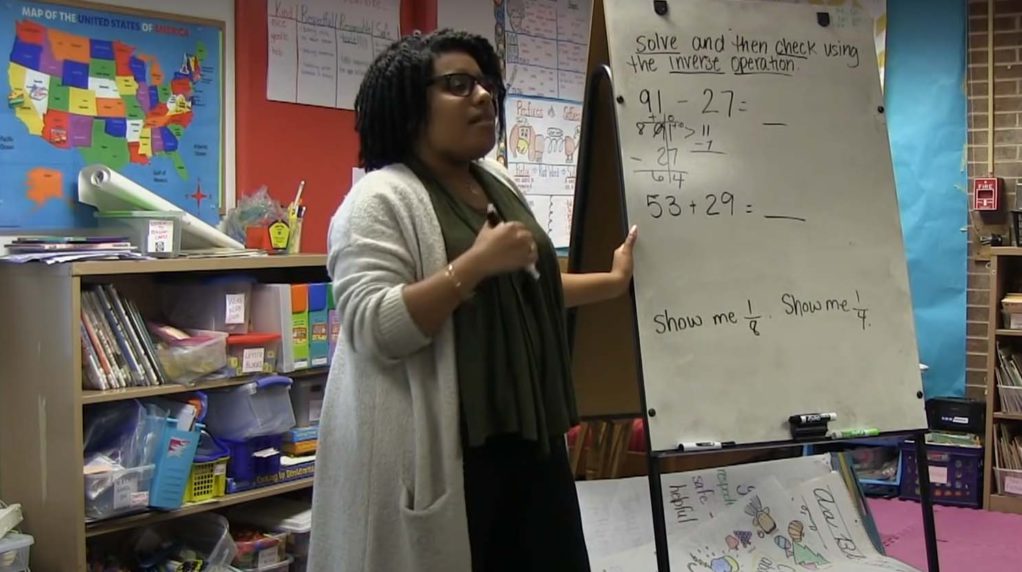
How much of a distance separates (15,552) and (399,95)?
1.52 m

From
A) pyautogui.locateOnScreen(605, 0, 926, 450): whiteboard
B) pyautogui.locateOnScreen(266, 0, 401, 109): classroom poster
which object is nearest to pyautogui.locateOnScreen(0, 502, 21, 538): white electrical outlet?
pyautogui.locateOnScreen(266, 0, 401, 109): classroom poster

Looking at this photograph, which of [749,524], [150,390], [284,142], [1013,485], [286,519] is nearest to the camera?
[749,524]

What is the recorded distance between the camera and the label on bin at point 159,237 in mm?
2424

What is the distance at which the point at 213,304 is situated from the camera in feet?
8.45

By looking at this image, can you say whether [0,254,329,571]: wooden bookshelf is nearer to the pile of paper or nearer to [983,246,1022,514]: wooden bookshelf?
the pile of paper

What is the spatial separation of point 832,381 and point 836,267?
23 cm

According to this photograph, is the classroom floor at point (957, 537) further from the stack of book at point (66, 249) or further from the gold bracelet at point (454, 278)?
the stack of book at point (66, 249)

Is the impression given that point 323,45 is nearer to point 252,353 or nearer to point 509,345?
point 252,353

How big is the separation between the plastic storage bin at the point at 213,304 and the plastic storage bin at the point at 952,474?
8.68 feet

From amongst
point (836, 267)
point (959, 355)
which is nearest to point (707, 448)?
point (836, 267)

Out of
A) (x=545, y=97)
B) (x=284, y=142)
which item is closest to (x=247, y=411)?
(x=284, y=142)

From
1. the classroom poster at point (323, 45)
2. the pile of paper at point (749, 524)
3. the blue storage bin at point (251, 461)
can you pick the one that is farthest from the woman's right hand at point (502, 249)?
the classroom poster at point (323, 45)

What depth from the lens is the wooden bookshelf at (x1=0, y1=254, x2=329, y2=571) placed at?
2.22 meters

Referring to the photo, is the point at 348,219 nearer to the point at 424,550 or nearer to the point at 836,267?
the point at 424,550
